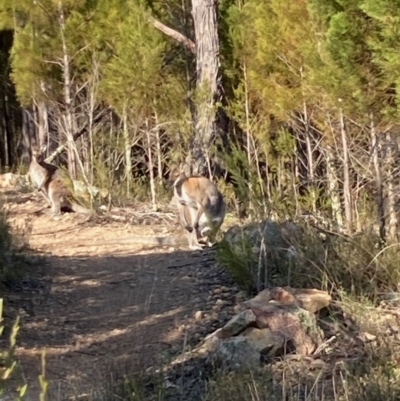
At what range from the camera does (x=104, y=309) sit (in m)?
7.05

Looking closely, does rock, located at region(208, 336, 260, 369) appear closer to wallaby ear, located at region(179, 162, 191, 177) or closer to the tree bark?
wallaby ear, located at region(179, 162, 191, 177)

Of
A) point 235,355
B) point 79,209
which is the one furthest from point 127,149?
point 235,355

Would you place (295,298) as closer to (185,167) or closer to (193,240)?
(193,240)

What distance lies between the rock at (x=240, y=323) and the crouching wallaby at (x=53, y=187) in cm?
730

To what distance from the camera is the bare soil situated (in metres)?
5.58

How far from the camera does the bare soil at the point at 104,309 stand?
18.3 ft

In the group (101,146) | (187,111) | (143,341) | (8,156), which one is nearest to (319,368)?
(143,341)

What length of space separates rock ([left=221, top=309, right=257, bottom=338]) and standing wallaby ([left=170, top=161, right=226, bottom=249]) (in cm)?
446

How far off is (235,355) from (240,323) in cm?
43

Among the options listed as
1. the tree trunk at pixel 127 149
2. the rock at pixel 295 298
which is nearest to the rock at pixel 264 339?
the rock at pixel 295 298

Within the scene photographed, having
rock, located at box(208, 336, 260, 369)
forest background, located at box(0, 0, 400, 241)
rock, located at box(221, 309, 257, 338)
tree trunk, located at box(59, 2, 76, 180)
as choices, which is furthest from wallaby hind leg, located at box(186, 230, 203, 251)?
tree trunk, located at box(59, 2, 76, 180)

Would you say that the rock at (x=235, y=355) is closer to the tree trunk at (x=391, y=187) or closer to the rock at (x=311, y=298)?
the rock at (x=311, y=298)

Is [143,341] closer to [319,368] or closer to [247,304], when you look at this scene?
[247,304]

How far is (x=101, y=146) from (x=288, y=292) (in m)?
9.54
